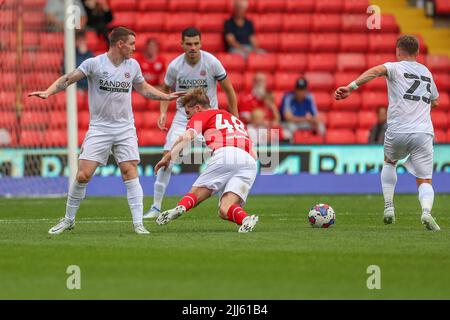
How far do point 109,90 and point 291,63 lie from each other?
43.6 ft

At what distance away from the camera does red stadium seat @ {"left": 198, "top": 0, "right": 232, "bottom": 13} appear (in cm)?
2449

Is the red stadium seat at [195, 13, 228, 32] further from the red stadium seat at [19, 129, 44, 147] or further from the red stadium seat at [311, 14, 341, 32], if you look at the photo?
the red stadium seat at [19, 129, 44, 147]

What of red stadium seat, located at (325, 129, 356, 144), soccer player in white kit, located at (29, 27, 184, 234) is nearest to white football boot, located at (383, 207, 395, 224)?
soccer player in white kit, located at (29, 27, 184, 234)

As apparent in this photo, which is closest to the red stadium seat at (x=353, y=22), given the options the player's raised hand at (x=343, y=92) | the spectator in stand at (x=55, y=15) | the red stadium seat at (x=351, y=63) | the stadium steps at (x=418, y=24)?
the stadium steps at (x=418, y=24)

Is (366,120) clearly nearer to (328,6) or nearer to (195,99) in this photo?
(328,6)

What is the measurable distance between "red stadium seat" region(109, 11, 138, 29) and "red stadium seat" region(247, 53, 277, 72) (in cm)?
258

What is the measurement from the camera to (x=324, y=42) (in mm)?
24641

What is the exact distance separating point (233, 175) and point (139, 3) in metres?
13.4

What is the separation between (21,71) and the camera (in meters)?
19.5

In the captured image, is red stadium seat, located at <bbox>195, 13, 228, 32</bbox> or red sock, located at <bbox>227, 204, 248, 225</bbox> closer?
red sock, located at <bbox>227, 204, 248, 225</bbox>

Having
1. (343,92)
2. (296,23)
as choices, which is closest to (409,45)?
(343,92)

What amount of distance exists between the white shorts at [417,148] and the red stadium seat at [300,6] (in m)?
13.2
